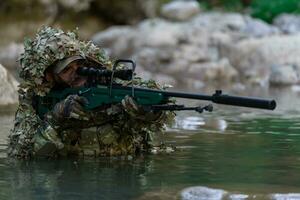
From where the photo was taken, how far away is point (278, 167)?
8227 millimetres

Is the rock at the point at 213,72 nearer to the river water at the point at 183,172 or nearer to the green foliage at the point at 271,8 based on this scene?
the green foliage at the point at 271,8

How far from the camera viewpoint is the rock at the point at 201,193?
665 cm

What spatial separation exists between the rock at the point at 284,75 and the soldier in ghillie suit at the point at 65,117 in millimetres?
16558

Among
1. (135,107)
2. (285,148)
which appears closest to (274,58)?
(285,148)

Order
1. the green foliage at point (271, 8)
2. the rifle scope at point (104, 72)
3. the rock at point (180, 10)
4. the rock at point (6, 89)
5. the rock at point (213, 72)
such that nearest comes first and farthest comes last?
1. the rifle scope at point (104, 72)
2. the rock at point (6, 89)
3. the rock at point (213, 72)
4. the rock at point (180, 10)
5. the green foliage at point (271, 8)

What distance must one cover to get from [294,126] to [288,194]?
583 cm

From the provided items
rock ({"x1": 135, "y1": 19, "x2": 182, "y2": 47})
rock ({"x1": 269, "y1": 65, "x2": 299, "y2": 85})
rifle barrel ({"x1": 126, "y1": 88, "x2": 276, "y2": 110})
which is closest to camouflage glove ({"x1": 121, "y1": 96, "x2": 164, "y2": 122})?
rifle barrel ({"x1": 126, "y1": 88, "x2": 276, "y2": 110})

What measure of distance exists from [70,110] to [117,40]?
68.3ft

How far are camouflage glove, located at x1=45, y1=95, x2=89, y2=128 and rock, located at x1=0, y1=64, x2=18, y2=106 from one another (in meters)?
6.76

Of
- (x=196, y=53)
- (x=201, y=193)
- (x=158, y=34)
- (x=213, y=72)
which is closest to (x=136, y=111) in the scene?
(x=201, y=193)

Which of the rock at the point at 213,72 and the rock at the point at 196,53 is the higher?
the rock at the point at 196,53

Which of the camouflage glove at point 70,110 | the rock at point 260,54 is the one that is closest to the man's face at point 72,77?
the camouflage glove at point 70,110

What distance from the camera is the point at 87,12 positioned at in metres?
32.0

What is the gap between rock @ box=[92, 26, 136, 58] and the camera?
28206 millimetres
